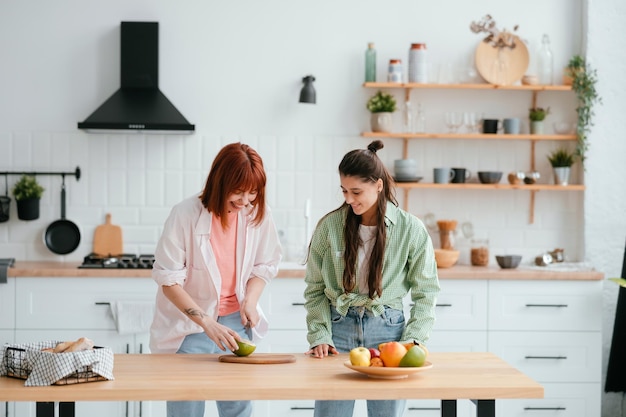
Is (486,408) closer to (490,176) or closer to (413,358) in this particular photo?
(413,358)

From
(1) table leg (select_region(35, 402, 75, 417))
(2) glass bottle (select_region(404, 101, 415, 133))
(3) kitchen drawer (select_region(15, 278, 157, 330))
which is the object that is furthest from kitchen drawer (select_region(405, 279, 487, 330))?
(1) table leg (select_region(35, 402, 75, 417))

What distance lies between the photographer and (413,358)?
2.72 metres

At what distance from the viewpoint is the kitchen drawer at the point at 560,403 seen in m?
4.96

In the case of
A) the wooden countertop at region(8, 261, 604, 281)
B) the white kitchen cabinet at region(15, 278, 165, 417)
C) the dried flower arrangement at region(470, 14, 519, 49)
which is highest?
the dried flower arrangement at region(470, 14, 519, 49)

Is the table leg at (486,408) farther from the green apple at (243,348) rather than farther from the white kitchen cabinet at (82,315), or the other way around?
the white kitchen cabinet at (82,315)

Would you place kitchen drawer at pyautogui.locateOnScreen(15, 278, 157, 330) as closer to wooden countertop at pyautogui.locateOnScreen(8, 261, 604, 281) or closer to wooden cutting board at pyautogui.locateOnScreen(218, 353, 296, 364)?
wooden countertop at pyautogui.locateOnScreen(8, 261, 604, 281)

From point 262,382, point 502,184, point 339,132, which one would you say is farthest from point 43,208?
point 262,382

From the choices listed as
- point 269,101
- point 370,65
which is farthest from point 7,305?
point 370,65

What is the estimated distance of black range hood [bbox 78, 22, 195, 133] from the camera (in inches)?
199

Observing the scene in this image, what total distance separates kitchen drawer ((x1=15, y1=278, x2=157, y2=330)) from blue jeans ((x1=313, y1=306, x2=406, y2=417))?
1933mm

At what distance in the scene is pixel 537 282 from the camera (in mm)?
4984

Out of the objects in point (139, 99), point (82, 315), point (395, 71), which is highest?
point (395, 71)

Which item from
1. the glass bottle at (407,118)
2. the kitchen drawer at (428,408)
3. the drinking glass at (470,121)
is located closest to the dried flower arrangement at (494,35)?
the drinking glass at (470,121)

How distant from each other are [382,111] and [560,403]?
1983 millimetres
